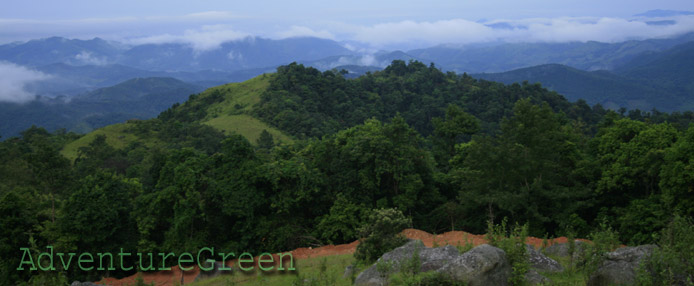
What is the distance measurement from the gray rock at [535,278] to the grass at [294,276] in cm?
418

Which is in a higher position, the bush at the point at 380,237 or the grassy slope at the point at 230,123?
the bush at the point at 380,237

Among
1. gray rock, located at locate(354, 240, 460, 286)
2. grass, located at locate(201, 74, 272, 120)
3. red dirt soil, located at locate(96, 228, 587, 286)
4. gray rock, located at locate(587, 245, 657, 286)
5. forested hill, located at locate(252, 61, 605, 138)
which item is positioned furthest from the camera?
grass, located at locate(201, 74, 272, 120)

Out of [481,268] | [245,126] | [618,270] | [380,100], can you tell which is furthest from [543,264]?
[380,100]

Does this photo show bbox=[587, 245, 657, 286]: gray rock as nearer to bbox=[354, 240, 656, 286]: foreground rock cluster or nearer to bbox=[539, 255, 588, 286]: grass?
bbox=[354, 240, 656, 286]: foreground rock cluster

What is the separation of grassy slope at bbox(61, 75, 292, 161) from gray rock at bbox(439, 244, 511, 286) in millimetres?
45828

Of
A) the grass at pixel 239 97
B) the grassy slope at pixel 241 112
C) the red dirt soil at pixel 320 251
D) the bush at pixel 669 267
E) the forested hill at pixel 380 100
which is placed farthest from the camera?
the grass at pixel 239 97

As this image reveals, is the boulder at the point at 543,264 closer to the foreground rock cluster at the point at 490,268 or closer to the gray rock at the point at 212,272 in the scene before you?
the foreground rock cluster at the point at 490,268

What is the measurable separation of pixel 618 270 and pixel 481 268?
3.12m

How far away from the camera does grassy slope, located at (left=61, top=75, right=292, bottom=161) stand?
2231 inches

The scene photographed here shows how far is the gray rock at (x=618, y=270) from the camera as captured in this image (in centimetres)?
939

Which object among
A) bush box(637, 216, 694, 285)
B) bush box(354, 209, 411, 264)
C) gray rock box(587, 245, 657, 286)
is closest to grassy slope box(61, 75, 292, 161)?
bush box(354, 209, 411, 264)

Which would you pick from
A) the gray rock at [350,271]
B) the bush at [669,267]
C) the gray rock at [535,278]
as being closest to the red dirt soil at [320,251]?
the gray rock at [350,271]

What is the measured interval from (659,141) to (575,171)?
3.43 metres

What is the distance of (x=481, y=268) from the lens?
9.20m
